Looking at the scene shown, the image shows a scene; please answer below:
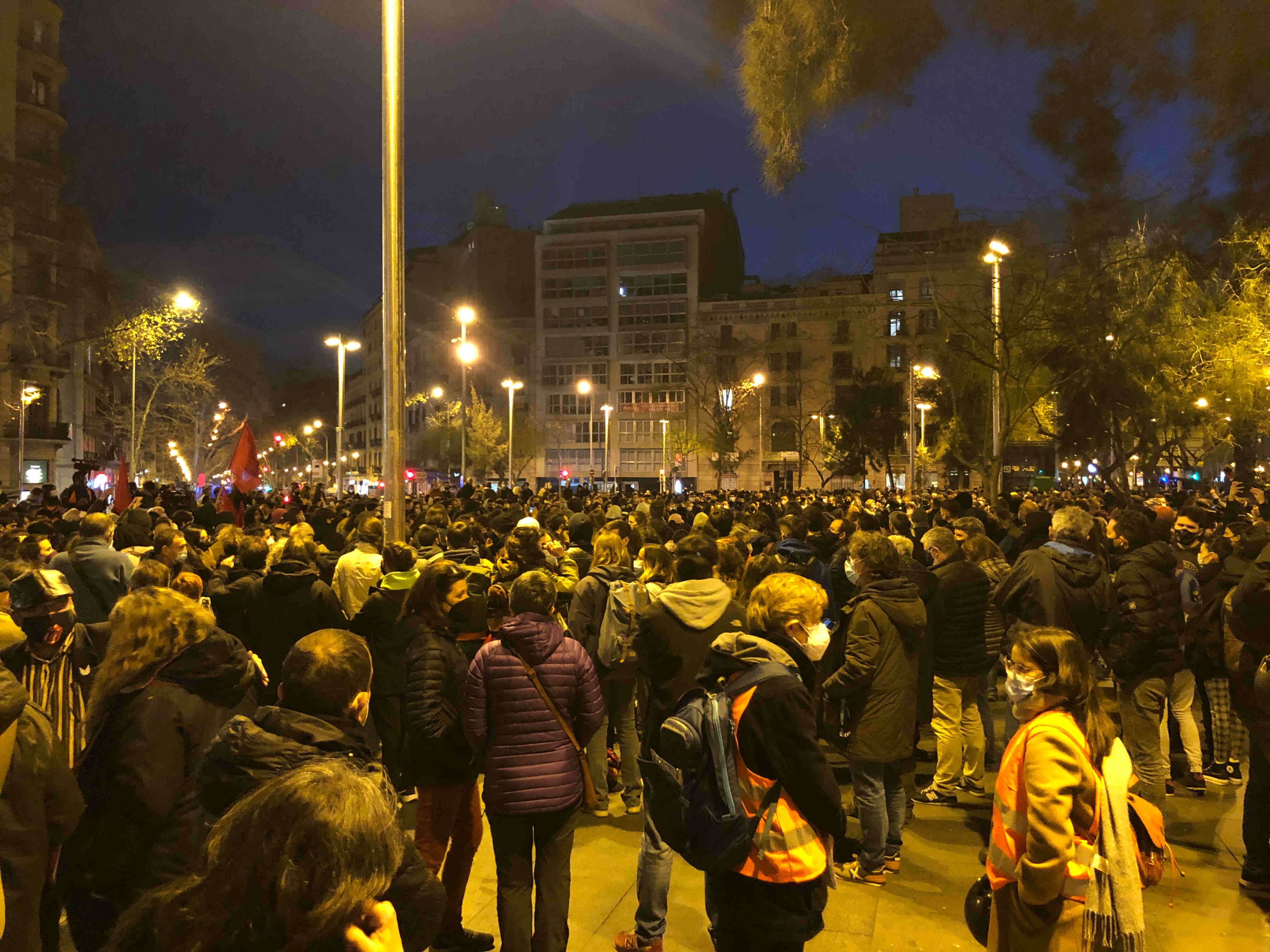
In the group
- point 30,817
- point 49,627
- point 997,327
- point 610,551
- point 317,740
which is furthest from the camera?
point 997,327

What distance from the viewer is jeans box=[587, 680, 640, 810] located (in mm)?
6402

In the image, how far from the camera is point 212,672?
10.8 ft

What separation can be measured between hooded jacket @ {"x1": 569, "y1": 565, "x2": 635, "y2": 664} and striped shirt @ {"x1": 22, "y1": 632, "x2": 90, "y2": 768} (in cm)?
288

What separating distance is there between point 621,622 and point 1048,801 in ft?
9.84

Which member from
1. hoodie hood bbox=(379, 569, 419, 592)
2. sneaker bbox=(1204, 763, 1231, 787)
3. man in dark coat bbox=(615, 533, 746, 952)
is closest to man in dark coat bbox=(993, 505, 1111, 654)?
sneaker bbox=(1204, 763, 1231, 787)

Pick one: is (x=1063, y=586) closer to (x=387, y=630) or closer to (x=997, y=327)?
(x=387, y=630)

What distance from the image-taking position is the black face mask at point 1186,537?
8.70m

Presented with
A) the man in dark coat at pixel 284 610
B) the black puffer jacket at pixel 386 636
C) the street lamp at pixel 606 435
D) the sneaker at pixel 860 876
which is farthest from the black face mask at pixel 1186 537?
the street lamp at pixel 606 435

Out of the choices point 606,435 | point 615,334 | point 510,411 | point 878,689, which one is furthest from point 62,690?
point 615,334

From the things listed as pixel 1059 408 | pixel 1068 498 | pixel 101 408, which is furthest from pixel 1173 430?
pixel 101 408

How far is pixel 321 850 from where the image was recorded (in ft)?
4.57

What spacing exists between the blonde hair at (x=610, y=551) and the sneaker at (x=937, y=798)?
287cm

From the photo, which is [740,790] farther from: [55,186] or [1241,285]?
[55,186]

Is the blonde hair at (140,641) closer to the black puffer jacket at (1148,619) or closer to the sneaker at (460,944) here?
the sneaker at (460,944)
